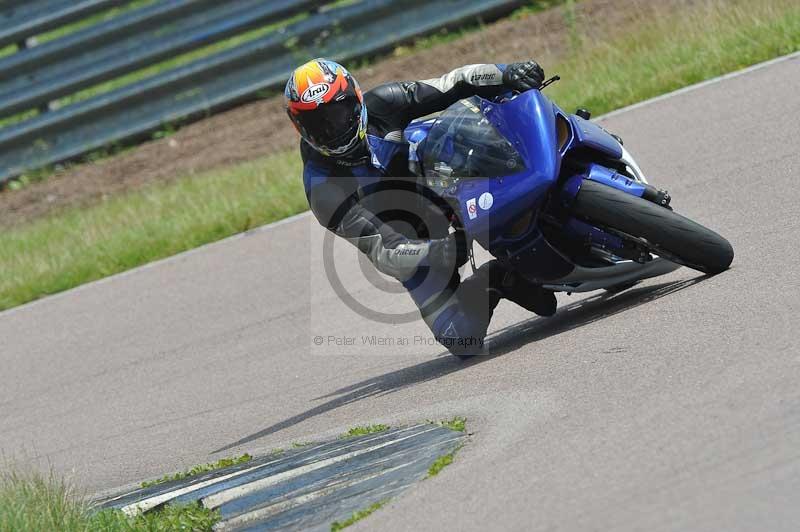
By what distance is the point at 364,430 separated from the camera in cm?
519

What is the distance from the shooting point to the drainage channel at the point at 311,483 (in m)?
4.18

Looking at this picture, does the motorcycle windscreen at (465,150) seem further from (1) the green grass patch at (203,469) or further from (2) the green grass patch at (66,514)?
(2) the green grass patch at (66,514)

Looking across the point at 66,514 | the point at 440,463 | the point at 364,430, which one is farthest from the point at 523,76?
the point at 66,514

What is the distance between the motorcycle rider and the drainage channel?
1017mm

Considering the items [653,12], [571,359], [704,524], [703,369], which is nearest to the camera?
[704,524]

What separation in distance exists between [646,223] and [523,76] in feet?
2.88

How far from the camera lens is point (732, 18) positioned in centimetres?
1033

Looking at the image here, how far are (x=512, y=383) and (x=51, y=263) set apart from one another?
623 cm

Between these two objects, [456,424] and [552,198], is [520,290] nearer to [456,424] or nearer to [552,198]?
[552,198]

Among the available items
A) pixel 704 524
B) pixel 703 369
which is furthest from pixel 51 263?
pixel 704 524

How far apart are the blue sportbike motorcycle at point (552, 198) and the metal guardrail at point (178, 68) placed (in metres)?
7.36

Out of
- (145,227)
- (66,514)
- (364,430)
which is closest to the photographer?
(66,514)

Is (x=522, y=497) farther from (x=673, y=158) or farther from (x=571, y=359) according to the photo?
(x=673, y=158)

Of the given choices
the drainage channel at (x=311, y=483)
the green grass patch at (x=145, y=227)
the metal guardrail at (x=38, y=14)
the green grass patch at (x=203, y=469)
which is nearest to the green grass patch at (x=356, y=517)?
the drainage channel at (x=311, y=483)
